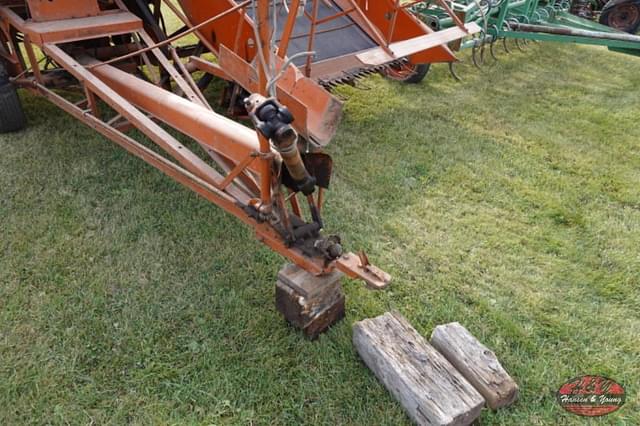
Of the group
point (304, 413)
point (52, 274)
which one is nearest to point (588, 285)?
point (304, 413)

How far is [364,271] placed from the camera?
210cm

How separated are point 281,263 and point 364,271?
0.81m

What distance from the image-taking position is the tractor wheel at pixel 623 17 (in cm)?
838

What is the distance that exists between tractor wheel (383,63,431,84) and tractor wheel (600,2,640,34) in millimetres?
5214

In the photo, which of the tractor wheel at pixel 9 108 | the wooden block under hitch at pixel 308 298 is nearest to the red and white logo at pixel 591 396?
the wooden block under hitch at pixel 308 298

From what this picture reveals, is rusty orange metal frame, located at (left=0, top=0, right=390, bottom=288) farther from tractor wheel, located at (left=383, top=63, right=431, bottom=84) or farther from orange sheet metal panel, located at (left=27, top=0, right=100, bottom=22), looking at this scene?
tractor wheel, located at (left=383, top=63, right=431, bottom=84)

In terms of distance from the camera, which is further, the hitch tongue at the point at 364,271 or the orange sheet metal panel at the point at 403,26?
the orange sheet metal panel at the point at 403,26

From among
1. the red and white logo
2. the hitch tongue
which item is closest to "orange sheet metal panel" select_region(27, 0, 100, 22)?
the hitch tongue

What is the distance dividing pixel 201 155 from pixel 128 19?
3.68ft

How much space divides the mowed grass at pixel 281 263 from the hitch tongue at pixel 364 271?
1.35 ft

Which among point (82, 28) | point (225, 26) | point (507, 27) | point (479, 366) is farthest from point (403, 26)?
point (479, 366)

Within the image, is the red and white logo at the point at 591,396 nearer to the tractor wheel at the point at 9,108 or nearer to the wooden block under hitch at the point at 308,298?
the wooden block under hitch at the point at 308,298

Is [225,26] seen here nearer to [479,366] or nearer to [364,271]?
[364,271]

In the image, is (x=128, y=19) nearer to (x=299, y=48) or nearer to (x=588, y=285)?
(x=299, y=48)
